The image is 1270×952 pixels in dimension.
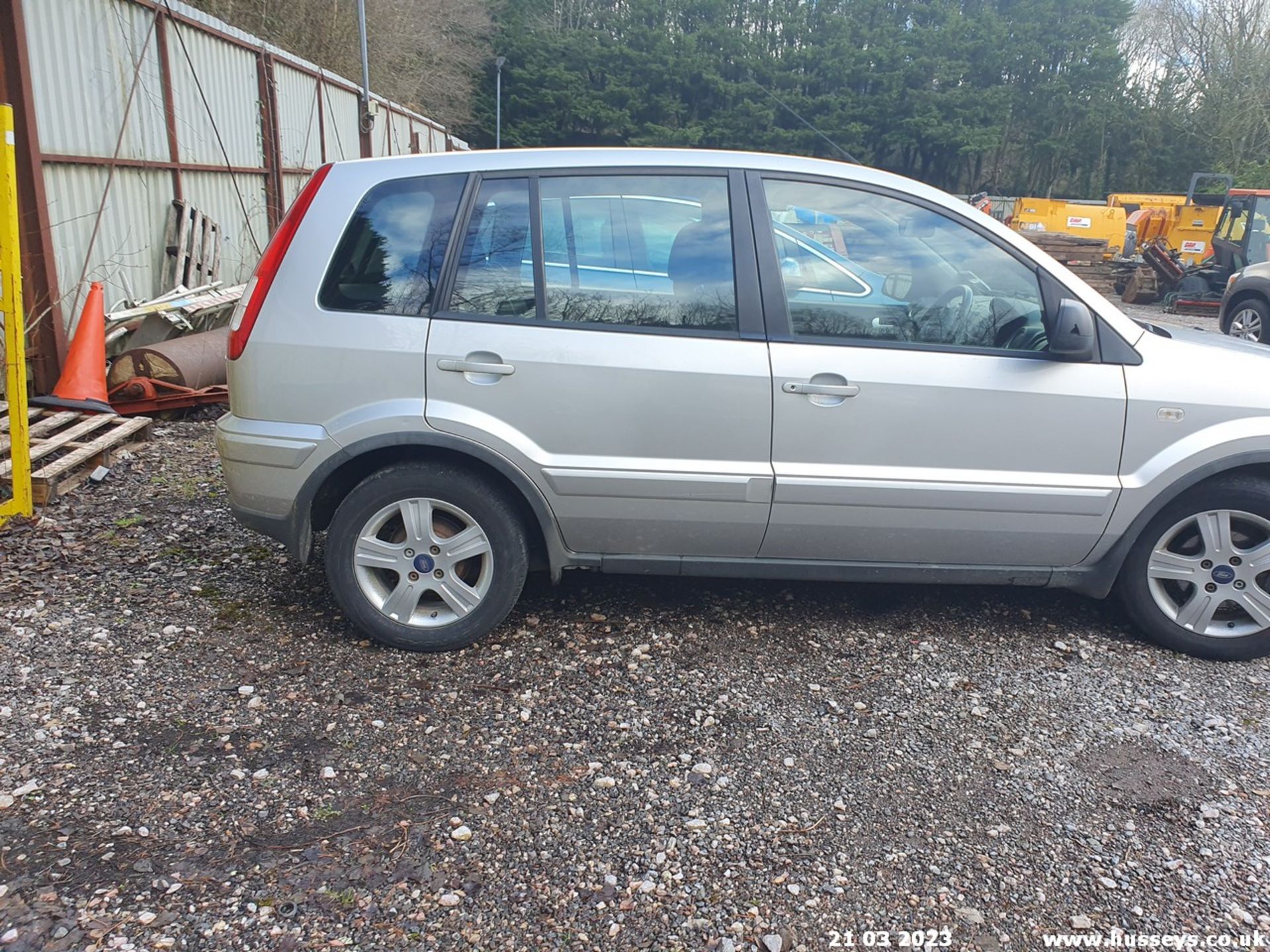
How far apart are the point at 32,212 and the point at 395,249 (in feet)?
13.7

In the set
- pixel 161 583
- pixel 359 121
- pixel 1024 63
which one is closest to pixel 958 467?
pixel 161 583

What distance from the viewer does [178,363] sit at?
6.69 m

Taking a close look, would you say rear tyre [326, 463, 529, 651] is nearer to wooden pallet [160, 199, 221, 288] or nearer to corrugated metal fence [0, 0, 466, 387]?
corrugated metal fence [0, 0, 466, 387]

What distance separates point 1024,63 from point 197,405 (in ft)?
165

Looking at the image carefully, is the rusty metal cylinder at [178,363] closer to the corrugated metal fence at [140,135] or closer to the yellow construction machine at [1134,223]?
the corrugated metal fence at [140,135]

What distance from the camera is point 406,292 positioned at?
3379 mm

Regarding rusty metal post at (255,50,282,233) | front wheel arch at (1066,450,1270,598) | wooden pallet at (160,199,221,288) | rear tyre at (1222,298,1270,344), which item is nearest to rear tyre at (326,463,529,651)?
front wheel arch at (1066,450,1270,598)

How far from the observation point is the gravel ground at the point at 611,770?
7.55 ft

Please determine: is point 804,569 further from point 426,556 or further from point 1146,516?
point 426,556

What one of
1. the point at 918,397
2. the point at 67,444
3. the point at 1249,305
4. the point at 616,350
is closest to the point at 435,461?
the point at 616,350

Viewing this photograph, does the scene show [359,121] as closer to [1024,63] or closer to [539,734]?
[539,734]

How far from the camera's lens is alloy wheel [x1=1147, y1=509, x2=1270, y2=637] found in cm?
361

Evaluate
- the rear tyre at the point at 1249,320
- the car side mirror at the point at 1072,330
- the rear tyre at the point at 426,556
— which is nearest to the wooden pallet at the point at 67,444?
the rear tyre at the point at 426,556

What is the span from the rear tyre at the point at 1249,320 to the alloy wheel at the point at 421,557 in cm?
1378
